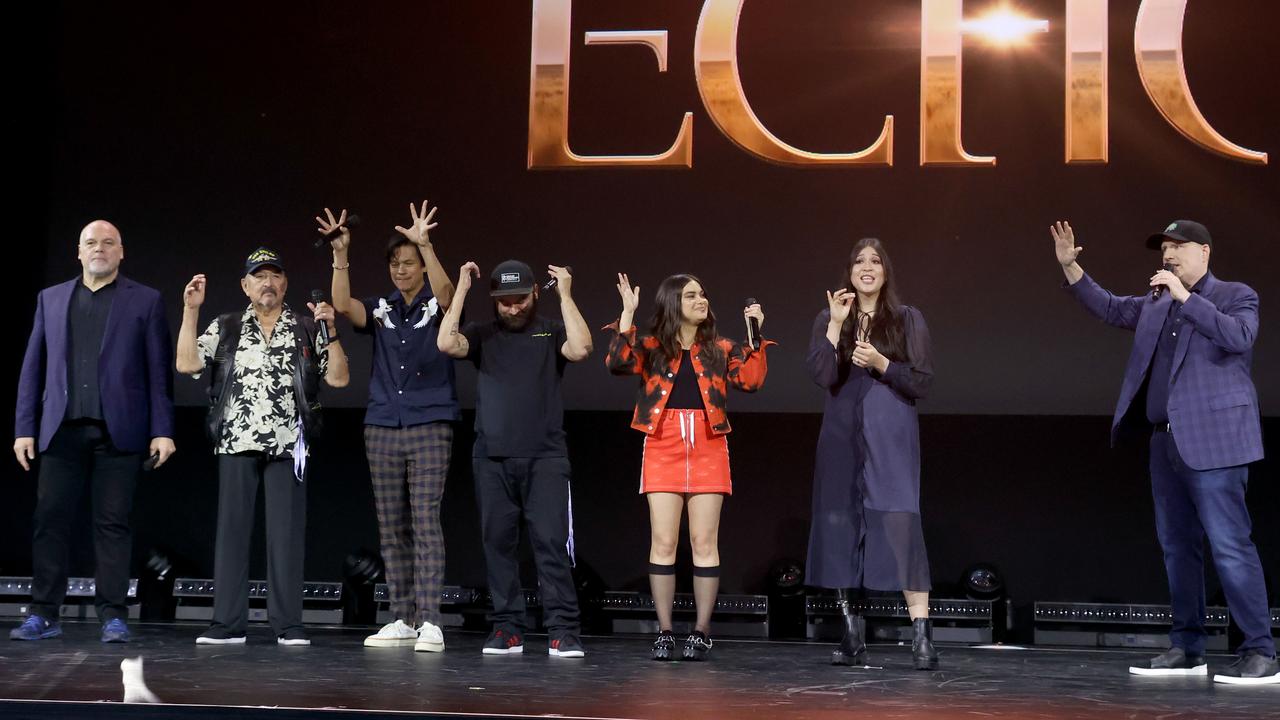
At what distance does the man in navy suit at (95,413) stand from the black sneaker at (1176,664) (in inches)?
144

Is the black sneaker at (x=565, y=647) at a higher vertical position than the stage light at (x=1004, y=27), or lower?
lower

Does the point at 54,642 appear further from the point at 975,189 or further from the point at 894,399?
the point at 975,189

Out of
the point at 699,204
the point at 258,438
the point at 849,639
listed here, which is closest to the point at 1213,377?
the point at 849,639

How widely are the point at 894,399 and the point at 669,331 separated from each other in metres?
0.85

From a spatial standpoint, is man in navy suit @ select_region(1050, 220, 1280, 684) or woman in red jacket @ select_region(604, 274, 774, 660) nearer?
man in navy suit @ select_region(1050, 220, 1280, 684)

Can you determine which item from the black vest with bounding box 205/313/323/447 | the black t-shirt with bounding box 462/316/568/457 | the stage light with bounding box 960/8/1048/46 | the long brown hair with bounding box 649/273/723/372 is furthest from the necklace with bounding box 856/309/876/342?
the black vest with bounding box 205/313/323/447

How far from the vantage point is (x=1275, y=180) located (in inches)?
218

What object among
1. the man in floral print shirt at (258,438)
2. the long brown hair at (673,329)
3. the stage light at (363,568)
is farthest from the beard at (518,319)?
the stage light at (363,568)

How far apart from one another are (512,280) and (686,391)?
76 cm

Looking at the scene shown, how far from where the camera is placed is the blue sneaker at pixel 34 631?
4.85 metres

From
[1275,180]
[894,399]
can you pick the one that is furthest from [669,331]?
[1275,180]

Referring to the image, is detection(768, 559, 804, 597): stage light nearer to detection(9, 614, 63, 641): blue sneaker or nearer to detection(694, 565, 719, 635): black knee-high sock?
detection(694, 565, 719, 635): black knee-high sock

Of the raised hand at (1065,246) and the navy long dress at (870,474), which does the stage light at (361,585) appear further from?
the raised hand at (1065,246)

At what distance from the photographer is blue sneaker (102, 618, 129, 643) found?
4848mm
